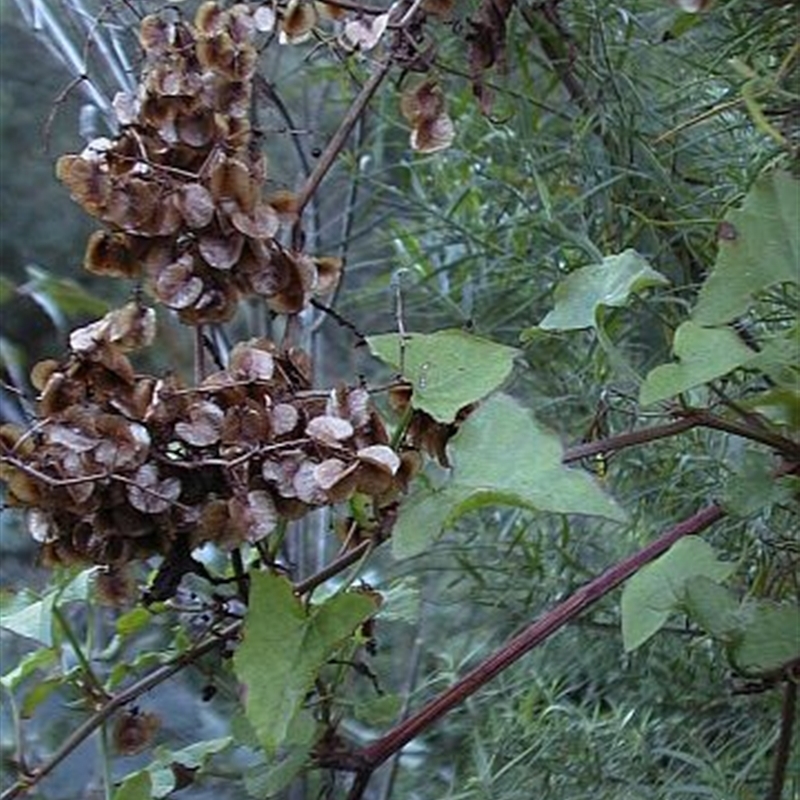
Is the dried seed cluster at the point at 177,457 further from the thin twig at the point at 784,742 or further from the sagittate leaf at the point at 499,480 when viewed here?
the thin twig at the point at 784,742

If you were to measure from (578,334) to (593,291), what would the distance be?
0.82ft

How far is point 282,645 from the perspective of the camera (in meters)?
0.37

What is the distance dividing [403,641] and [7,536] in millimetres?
294

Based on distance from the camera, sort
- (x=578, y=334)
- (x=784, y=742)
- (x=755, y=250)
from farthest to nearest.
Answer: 1. (x=578, y=334)
2. (x=784, y=742)
3. (x=755, y=250)

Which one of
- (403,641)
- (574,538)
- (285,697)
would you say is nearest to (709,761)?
(574,538)

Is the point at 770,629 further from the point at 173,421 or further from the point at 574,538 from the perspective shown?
the point at 574,538

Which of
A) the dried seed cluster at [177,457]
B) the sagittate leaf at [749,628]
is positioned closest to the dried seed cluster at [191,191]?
the dried seed cluster at [177,457]

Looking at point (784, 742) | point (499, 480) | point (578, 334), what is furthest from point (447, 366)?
point (578, 334)

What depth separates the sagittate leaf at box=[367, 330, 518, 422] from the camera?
370 mm

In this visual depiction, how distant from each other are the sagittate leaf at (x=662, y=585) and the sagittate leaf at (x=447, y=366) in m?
0.06

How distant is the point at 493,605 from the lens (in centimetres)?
70

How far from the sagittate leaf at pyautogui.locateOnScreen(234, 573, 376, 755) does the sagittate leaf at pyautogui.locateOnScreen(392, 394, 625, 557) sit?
3cm

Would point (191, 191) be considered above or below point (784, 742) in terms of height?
above

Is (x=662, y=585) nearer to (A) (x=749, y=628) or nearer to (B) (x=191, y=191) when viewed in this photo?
(A) (x=749, y=628)
